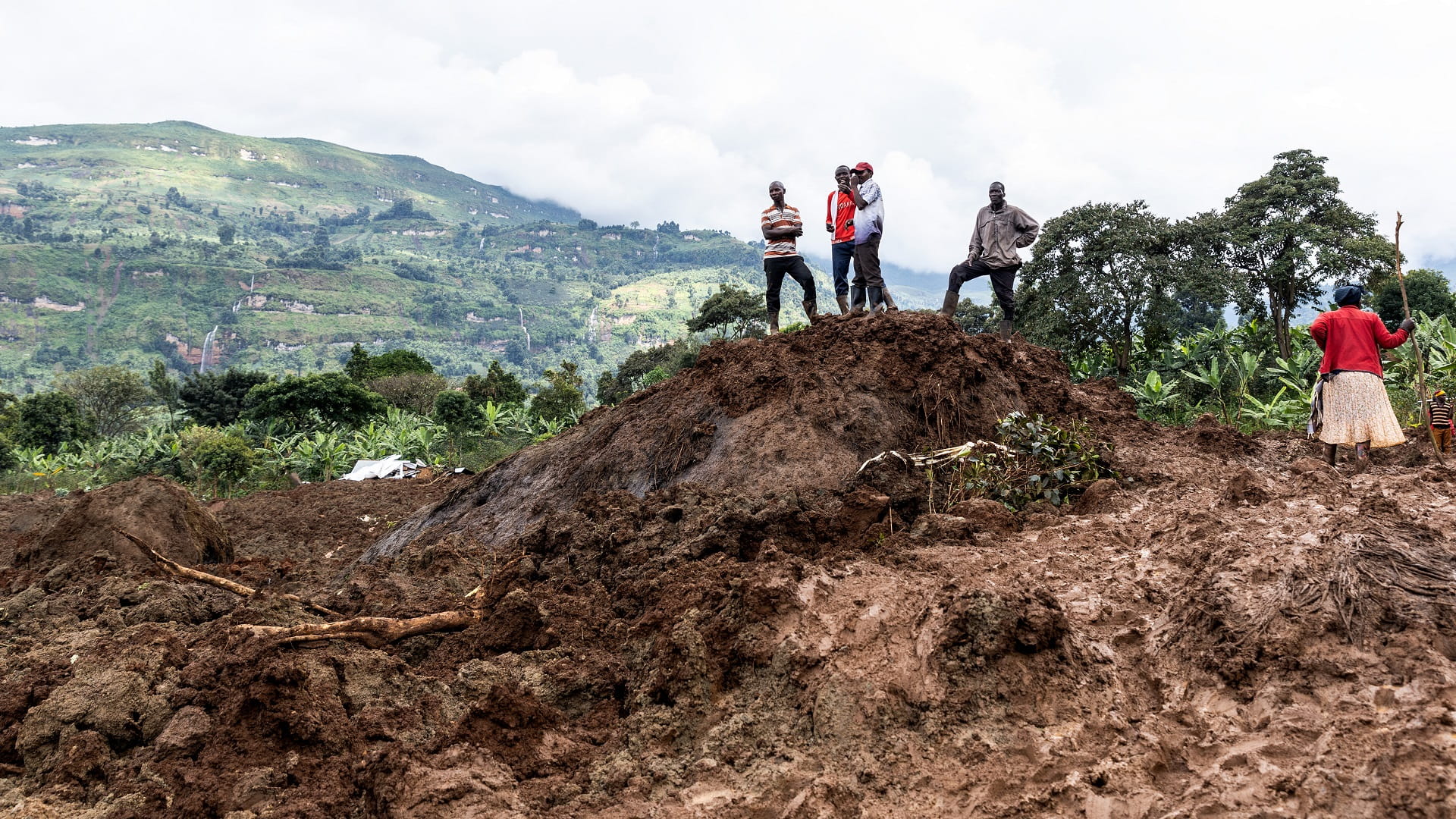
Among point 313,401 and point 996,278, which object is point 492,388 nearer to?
point 313,401

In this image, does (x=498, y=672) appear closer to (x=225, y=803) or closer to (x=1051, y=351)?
(x=225, y=803)

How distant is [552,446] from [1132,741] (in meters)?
6.62

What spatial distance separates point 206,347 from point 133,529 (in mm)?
134062

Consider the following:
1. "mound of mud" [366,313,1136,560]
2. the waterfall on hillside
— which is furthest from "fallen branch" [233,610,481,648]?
the waterfall on hillside

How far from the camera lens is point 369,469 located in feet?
53.8

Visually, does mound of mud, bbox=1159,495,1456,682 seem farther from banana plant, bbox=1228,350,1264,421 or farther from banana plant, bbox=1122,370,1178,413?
banana plant, bbox=1122,370,1178,413

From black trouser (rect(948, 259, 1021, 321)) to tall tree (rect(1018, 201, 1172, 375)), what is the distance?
236 inches

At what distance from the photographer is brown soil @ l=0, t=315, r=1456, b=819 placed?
251 centimetres

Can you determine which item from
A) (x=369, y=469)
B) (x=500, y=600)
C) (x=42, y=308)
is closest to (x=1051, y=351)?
(x=500, y=600)

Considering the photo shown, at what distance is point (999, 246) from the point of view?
8.62 metres

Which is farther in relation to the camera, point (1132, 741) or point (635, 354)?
point (635, 354)

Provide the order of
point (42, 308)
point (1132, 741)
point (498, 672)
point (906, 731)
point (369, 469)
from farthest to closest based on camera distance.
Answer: point (42, 308), point (369, 469), point (498, 672), point (906, 731), point (1132, 741)

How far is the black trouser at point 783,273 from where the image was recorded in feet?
28.8

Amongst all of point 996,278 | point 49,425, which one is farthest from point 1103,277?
point 49,425
